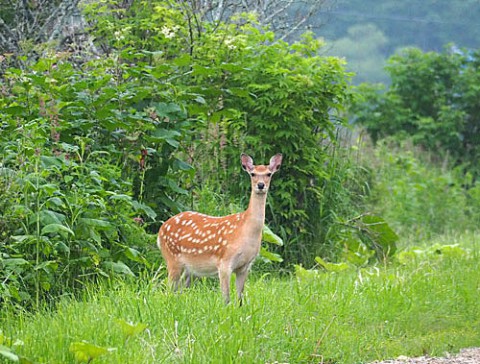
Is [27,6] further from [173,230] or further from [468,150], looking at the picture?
[468,150]

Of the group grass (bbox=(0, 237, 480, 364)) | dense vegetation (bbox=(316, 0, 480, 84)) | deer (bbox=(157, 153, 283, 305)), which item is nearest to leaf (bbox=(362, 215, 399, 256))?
grass (bbox=(0, 237, 480, 364))

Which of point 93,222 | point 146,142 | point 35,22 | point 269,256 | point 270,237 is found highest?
point 35,22

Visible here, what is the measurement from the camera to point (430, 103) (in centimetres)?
A: 2606

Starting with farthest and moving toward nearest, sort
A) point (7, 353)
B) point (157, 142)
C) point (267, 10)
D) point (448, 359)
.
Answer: point (267, 10) → point (157, 142) → point (448, 359) → point (7, 353)

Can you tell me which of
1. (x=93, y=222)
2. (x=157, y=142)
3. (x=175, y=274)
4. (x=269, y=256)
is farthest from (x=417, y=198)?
(x=93, y=222)

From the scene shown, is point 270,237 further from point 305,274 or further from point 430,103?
point 430,103

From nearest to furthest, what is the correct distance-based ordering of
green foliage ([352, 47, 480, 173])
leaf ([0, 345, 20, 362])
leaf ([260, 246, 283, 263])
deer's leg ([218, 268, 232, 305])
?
leaf ([0, 345, 20, 362]), deer's leg ([218, 268, 232, 305]), leaf ([260, 246, 283, 263]), green foliage ([352, 47, 480, 173])

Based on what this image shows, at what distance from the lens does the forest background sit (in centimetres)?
821

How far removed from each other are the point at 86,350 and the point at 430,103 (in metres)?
21.3

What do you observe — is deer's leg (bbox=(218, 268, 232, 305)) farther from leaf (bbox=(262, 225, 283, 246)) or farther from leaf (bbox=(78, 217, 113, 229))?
leaf (bbox=(262, 225, 283, 246))

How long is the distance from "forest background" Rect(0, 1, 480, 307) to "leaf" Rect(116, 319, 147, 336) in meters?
1.19

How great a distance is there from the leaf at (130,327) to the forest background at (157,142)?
1.19 meters

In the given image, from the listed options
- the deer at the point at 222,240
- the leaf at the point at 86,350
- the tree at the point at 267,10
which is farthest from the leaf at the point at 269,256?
the leaf at the point at 86,350

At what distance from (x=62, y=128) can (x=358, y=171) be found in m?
5.23
